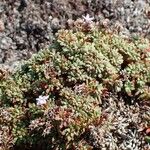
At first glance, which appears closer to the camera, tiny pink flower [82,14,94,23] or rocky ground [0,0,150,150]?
tiny pink flower [82,14,94,23]

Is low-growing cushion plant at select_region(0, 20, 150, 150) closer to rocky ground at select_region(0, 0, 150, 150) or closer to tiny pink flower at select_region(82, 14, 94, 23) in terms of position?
tiny pink flower at select_region(82, 14, 94, 23)

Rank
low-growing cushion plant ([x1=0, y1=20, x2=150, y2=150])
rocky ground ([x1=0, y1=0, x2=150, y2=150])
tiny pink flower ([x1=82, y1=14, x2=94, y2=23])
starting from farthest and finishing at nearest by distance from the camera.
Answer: rocky ground ([x1=0, y1=0, x2=150, y2=150]), tiny pink flower ([x1=82, y1=14, x2=94, y2=23]), low-growing cushion plant ([x1=0, y1=20, x2=150, y2=150])

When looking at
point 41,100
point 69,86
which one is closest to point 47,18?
point 69,86

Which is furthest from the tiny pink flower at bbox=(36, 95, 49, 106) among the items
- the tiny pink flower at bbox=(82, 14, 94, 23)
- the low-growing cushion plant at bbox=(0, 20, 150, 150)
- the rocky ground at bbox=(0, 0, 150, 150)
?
the tiny pink flower at bbox=(82, 14, 94, 23)

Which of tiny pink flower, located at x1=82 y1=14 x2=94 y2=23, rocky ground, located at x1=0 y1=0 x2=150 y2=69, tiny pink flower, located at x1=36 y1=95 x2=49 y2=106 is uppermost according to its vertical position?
rocky ground, located at x1=0 y1=0 x2=150 y2=69

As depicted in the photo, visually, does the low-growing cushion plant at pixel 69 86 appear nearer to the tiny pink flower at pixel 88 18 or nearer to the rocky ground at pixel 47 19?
the tiny pink flower at pixel 88 18

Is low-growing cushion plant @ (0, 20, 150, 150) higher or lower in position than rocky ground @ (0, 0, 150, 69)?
lower

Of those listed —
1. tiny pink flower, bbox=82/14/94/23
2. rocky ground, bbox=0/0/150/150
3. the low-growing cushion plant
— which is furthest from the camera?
rocky ground, bbox=0/0/150/150

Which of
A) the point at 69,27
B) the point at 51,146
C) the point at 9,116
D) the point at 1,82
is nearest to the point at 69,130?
the point at 51,146
